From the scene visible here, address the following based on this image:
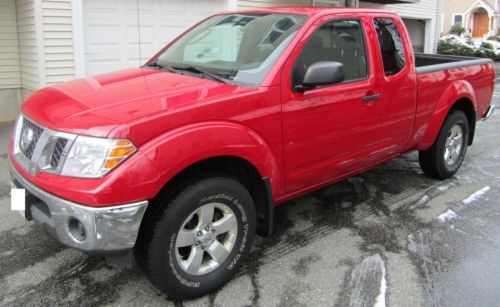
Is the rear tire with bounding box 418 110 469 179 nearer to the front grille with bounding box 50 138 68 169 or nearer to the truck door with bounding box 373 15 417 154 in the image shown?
the truck door with bounding box 373 15 417 154

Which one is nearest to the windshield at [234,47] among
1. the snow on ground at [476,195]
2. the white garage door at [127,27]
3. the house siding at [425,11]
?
the snow on ground at [476,195]

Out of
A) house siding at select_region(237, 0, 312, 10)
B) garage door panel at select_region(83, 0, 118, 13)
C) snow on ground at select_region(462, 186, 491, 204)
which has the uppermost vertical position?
house siding at select_region(237, 0, 312, 10)

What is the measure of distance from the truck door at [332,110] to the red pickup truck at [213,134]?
1cm

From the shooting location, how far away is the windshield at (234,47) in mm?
3271

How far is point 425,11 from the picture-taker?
669 inches

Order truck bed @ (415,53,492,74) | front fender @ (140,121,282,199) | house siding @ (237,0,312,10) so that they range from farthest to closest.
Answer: house siding @ (237,0,312,10) < truck bed @ (415,53,492,74) < front fender @ (140,121,282,199)

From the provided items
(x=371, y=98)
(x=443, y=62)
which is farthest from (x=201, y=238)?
(x=443, y=62)

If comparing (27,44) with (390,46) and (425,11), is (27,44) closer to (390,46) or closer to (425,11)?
(390,46)

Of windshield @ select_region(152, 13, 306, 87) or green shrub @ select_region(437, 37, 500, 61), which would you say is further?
green shrub @ select_region(437, 37, 500, 61)

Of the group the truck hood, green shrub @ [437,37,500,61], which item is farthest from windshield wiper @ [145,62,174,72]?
green shrub @ [437,37,500,61]

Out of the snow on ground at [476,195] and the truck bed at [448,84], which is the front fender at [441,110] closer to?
the truck bed at [448,84]

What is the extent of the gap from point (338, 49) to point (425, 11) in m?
15.1

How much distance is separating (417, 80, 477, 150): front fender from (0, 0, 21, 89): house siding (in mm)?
7059

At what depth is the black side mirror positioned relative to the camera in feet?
10.5
